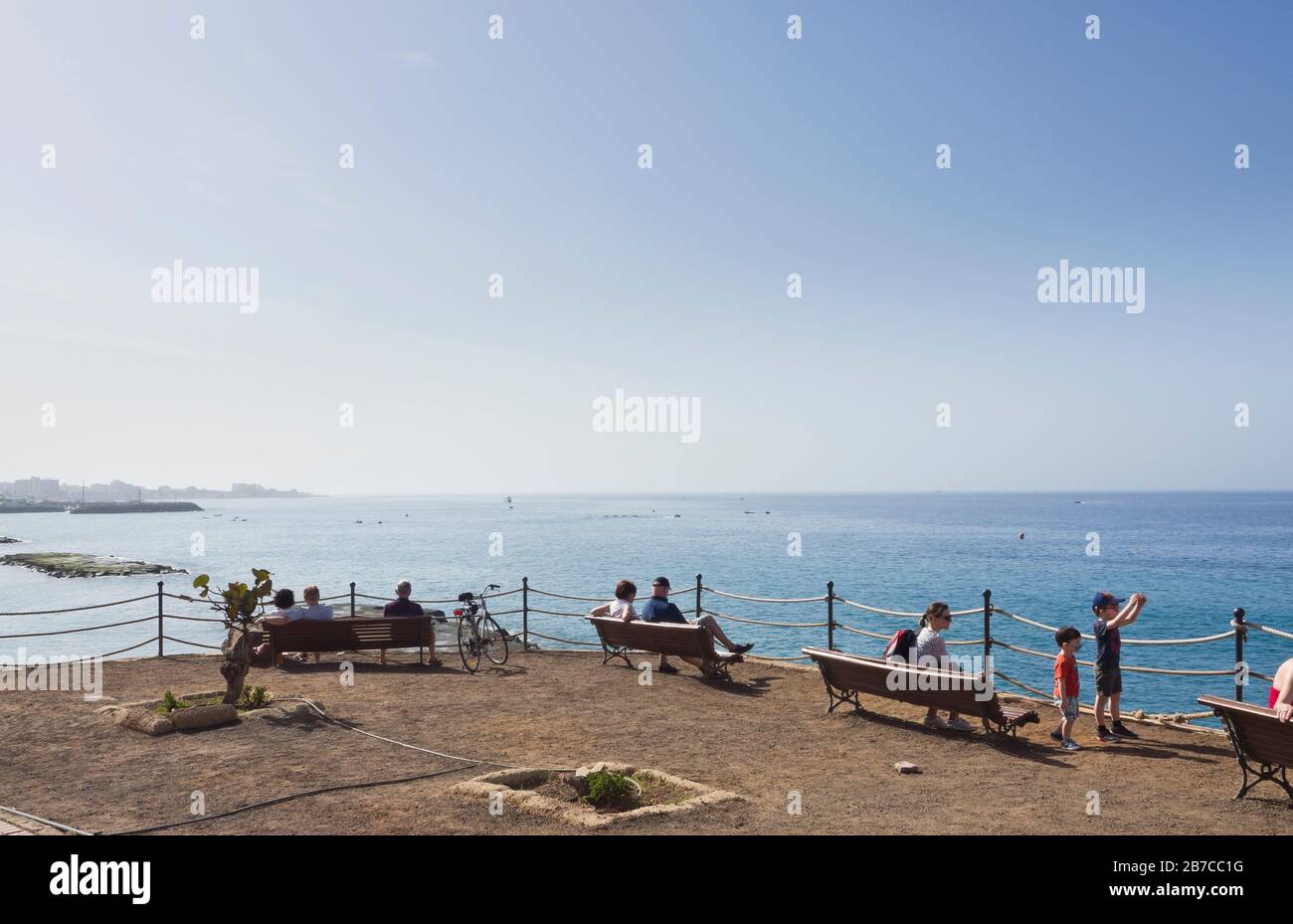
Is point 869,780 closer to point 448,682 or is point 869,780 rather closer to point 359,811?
point 359,811

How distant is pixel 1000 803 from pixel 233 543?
125208 millimetres

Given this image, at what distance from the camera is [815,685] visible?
1301 cm

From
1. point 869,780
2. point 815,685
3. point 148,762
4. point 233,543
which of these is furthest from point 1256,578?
point 233,543

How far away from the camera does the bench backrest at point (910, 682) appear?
9.48 metres

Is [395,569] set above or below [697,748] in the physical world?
below

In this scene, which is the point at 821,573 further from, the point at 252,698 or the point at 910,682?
the point at 252,698

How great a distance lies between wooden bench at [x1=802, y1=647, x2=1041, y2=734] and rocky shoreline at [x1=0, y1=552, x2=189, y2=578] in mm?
74474

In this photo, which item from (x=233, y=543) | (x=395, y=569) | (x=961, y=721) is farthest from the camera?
(x=233, y=543)

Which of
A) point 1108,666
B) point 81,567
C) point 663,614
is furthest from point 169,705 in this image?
point 81,567
